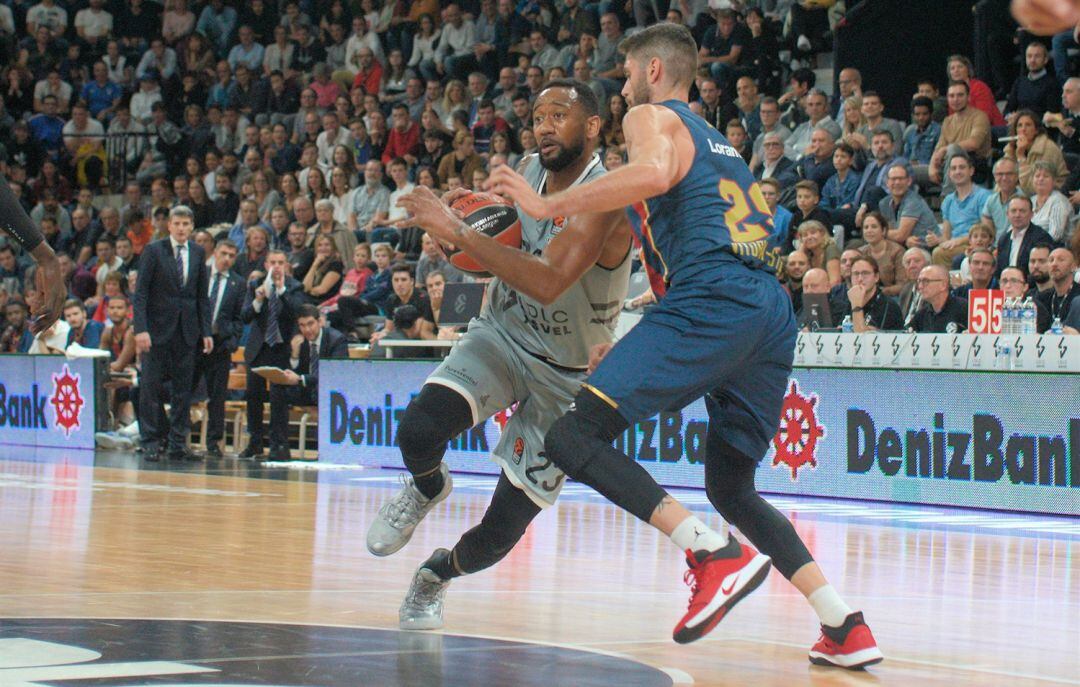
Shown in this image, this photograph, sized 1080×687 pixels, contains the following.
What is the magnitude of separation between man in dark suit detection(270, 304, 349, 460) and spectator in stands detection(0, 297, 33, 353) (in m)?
5.13

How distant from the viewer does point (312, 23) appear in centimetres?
2366

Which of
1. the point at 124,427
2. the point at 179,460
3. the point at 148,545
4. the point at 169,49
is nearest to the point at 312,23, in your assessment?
the point at 169,49

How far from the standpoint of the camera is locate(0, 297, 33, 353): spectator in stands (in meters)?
18.6

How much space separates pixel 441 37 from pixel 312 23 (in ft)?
11.6

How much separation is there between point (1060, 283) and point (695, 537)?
25.4 ft

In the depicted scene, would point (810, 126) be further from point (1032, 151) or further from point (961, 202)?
point (1032, 151)

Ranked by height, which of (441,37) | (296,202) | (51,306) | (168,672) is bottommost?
Answer: (168,672)

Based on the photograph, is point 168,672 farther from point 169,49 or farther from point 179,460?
point 169,49

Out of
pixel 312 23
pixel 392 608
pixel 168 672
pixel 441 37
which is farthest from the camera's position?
pixel 312 23

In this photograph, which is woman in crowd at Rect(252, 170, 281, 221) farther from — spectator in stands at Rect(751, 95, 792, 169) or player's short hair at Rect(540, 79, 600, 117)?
player's short hair at Rect(540, 79, 600, 117)

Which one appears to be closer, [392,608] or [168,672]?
[168,672]

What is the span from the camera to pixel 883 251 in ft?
42.6

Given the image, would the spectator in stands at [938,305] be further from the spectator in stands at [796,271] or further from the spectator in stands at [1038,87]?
the spectator in stands at [1038,87]

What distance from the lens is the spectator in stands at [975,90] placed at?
Result: 46.8ft
